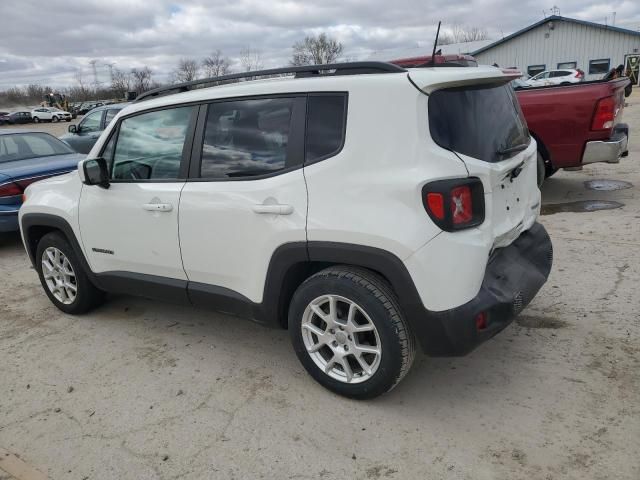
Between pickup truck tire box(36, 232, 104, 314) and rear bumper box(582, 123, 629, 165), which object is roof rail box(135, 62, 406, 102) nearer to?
pickup truck tire box(36, 232, 104, 314)

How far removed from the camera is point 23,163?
722 cm

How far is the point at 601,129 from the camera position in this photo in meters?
6.51

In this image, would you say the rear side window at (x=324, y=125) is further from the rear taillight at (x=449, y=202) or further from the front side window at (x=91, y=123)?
the front side window at (x=91, y=123)

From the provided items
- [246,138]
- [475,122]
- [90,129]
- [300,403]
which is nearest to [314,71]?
[246,138]

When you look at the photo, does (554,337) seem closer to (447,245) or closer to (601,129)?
(447,245)

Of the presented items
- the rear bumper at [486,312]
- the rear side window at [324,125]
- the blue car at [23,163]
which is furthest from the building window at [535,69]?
the rear side window at [324,125]

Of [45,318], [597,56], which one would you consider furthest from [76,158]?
[597,56]

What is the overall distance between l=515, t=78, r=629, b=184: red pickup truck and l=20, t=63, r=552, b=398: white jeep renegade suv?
12.1 feet

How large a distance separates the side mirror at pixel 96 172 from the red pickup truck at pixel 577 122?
4896 millimetres

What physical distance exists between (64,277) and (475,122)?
11.6 ft

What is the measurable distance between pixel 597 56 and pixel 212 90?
143 feet

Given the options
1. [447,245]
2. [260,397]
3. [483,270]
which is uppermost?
[447,245]

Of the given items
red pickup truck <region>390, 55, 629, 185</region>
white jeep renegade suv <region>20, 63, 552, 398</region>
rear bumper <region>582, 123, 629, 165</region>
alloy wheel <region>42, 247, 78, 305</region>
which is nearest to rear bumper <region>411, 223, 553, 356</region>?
white jeep renegade suv <region>20, 63, 552, 398</region>

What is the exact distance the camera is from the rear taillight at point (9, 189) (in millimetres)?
6473
